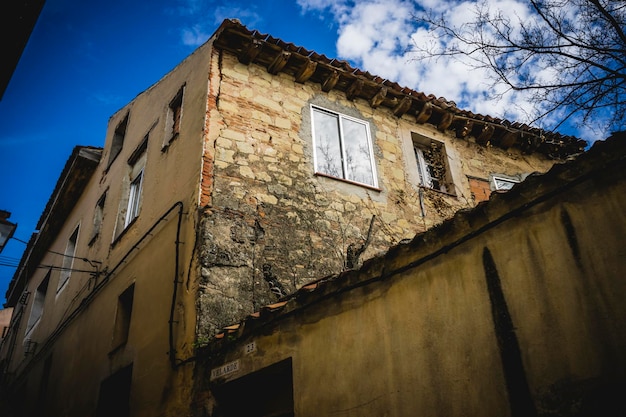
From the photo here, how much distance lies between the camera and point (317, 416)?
410 centimetres

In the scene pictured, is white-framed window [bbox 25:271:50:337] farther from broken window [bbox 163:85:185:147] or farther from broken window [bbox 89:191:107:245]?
broken window [bbox 163:85:185:147]

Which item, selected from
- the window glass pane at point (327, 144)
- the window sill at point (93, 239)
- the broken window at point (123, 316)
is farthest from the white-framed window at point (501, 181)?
the window sill at point (93, 239)

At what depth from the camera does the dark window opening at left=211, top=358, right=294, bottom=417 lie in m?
4.88

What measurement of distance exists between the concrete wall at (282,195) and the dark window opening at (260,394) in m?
0.78

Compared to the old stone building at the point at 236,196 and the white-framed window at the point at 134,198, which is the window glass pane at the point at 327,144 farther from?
the white-framed window at the point at 134,198

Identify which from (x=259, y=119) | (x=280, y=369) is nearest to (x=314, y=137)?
(x=259, y=119)

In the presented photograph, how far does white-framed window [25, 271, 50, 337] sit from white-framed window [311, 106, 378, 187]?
1078 cm

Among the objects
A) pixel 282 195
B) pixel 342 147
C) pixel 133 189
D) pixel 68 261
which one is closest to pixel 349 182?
pixel 342 147

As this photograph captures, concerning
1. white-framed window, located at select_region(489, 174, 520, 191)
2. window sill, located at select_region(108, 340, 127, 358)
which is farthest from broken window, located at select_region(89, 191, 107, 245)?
white-framed window, located at select_region(489, 174, 520, 191)

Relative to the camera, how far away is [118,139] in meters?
12.1

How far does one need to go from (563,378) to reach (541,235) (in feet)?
2.96

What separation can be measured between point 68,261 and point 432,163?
1019cm

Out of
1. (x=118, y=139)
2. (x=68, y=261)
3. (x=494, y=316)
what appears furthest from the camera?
(x=68, y=261)

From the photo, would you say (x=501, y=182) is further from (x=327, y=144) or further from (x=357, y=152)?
(x=327, y=144)
